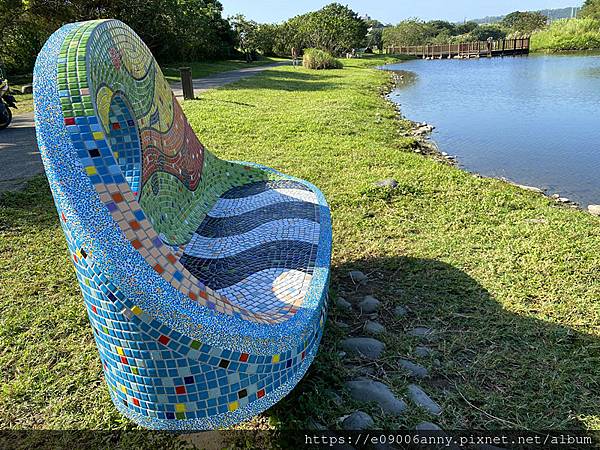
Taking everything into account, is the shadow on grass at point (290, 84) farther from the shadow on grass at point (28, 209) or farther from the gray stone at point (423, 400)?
the gray stone at point (423, 400)

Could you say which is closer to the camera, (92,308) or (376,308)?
(92,308)

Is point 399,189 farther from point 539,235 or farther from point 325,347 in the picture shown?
point 325,347

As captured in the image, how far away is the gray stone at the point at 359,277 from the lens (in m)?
3.68

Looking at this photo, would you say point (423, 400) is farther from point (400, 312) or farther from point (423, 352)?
point (400, 312)

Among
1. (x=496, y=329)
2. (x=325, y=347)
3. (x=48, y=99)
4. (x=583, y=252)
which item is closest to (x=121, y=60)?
(x=48, y=99)

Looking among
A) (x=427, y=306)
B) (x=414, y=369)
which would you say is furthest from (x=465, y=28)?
(x=414, y=369)

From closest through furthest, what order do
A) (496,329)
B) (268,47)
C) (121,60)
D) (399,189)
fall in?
(121,60), (496,329), (399,189), (268,47)

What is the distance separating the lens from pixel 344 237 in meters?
4.43

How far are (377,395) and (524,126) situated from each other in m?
9.85

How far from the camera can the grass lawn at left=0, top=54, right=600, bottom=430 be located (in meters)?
2.42

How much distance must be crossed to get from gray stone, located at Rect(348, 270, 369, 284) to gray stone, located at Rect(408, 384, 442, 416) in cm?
123

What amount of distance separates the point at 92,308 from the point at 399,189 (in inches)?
170

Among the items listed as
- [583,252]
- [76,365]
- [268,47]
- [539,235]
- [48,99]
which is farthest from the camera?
[268,47]

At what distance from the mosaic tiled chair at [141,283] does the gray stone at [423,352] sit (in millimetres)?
814
